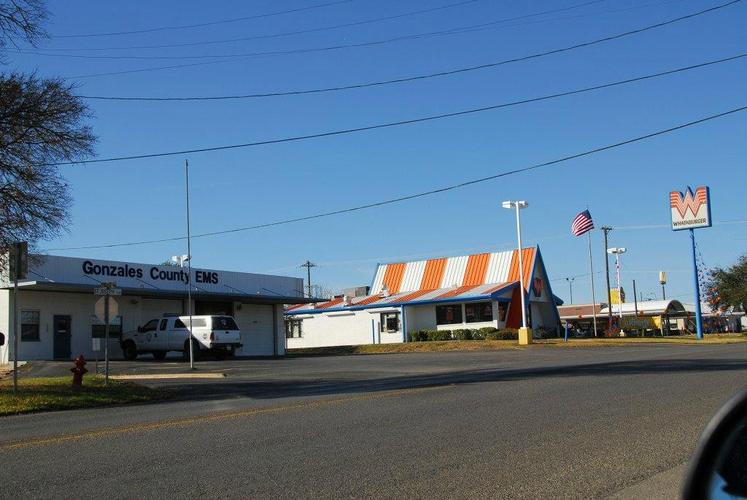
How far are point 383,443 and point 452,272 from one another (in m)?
50.7

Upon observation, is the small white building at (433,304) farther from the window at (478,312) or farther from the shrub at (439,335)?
the shrub at (439,335)

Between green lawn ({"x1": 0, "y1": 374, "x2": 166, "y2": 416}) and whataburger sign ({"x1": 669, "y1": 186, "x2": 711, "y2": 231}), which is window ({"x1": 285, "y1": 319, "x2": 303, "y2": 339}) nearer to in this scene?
whataburger sign ({"x1": 669, "y1": 186, "x2": 711, "y2": 231})

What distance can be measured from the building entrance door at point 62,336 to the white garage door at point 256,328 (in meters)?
11.4

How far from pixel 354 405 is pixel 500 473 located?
567 centimetres

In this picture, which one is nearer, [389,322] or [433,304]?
[433,304]

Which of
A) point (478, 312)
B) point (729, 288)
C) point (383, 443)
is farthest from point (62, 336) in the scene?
point (729, 288)

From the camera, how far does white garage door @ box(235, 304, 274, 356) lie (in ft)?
154

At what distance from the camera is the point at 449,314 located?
179 ft

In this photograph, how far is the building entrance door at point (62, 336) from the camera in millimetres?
36406

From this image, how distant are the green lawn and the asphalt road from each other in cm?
104

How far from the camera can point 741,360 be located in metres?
21.2

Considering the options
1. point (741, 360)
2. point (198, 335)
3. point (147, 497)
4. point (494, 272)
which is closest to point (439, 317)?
point (494, 272)

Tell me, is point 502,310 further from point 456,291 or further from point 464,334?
point 464,334

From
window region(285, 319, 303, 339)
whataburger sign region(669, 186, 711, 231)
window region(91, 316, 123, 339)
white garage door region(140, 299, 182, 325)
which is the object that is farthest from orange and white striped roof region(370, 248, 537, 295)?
window region(91, 316, 123, 339)
